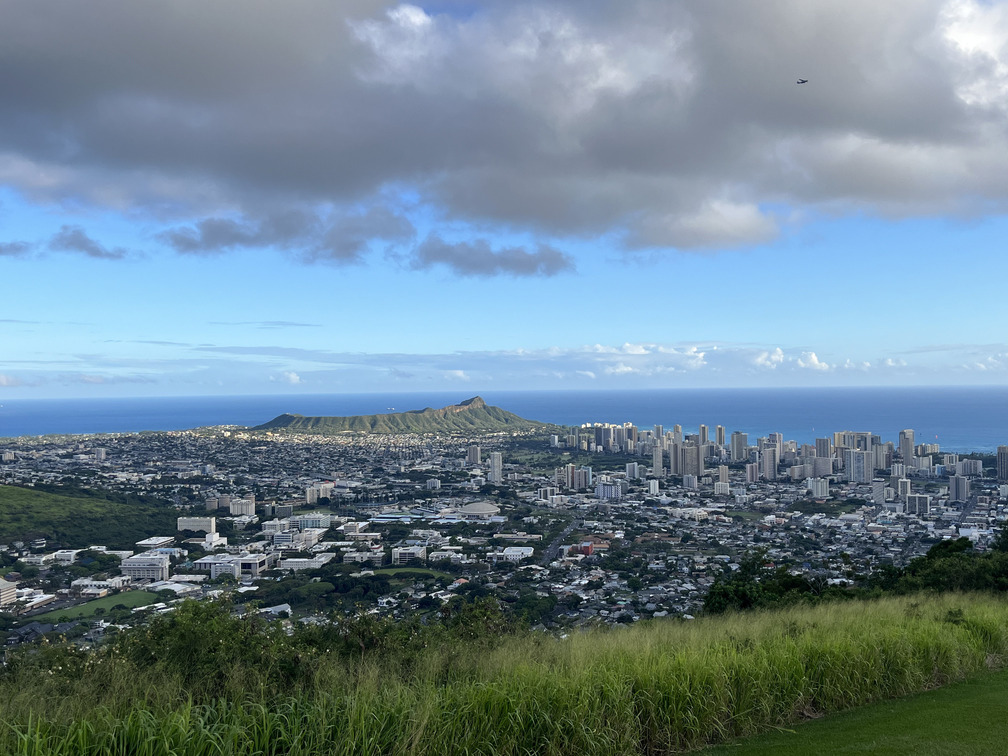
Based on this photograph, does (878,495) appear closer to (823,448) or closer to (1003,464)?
(1003,464)

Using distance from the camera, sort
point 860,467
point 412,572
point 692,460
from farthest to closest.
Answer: point 692,460
point 860,467
point 412,572

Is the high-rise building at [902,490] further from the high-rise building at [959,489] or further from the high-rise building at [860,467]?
the high-rise building at [860,467]

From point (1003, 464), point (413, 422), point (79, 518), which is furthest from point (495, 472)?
point (413, 422)

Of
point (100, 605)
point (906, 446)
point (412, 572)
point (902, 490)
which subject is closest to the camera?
point (100, 605)

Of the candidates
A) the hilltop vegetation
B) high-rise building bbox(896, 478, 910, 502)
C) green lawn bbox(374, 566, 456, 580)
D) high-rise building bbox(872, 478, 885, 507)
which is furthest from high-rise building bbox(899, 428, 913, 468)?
the hilltop vegetation

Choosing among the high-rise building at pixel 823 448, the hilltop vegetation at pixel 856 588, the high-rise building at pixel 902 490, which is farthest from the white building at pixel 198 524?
the high-rise building at pixel 823 448

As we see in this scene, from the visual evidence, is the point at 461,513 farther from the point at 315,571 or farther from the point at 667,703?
the point at 667,703

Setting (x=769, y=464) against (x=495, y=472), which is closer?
(x=769, y=464)
